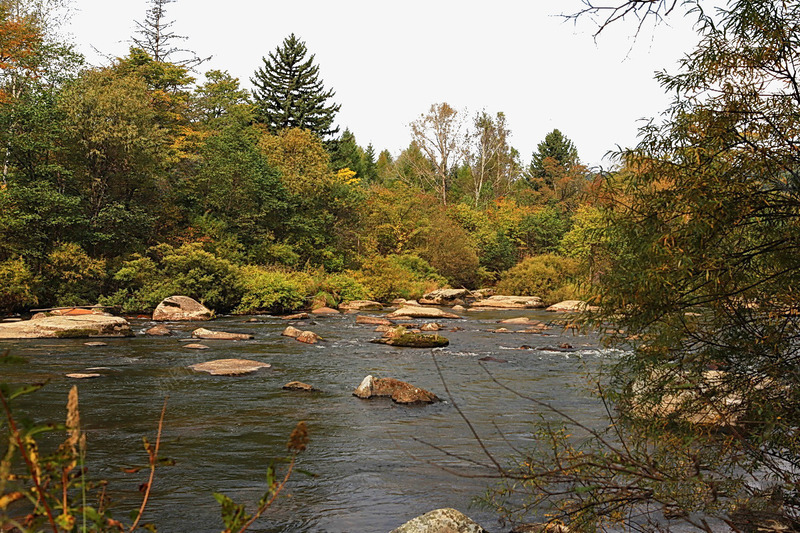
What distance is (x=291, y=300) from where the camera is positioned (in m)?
26.0

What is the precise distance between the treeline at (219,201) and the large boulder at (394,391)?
558 cm

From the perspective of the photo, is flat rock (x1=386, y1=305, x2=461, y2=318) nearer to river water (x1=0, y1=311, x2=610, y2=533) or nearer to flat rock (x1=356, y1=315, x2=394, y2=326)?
flat rock (x1=356, y1=315, x2=394, y2=326)

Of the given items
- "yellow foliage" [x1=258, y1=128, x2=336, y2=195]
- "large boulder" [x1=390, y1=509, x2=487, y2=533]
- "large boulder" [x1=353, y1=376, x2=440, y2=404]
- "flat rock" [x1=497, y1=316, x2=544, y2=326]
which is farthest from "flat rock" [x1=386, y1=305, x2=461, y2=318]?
"large boulder" [x1=390, y1=509, x2=487, y2=533]

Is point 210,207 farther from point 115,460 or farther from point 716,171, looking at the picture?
point 716,171

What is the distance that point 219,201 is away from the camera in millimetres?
30141

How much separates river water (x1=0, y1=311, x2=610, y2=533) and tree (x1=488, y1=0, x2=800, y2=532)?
87 centimetres

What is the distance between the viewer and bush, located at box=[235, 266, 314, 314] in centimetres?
2511

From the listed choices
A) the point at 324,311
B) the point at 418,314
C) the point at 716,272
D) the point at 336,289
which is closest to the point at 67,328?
the point at 324,311

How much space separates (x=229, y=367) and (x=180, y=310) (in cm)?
1054

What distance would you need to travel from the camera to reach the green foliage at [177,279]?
76.5 feet

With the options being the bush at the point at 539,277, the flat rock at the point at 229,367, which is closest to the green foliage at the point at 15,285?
the flat rock at the point at 229,367

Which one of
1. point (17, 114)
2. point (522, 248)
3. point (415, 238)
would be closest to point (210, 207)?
point (17, 114)

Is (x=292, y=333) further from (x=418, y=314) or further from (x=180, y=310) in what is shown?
Result: (x=418, y=314)

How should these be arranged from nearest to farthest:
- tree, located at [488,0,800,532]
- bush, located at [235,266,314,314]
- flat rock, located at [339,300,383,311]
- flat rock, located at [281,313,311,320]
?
tree, located at [488,0,800,532] < flat rock, located at [281,313,311,320] < bush, located at [235,266,314,314] < flat rock, located at [339,300,383,311]
